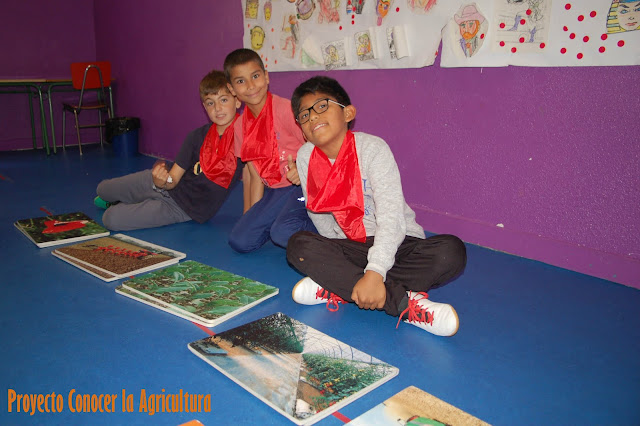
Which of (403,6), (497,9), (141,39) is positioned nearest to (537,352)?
(497,9)

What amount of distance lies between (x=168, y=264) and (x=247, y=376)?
2.58 ft

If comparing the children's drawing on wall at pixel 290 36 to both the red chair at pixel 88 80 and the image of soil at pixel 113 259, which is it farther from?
the red chair at pixel 88 80

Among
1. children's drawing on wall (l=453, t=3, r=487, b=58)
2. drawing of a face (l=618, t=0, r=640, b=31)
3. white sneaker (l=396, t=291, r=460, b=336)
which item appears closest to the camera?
white sneaker (l=396, t=291, r=460, b=336)

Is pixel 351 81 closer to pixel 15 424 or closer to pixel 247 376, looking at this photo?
pixel 247 376

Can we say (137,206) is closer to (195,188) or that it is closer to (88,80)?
(195,188)

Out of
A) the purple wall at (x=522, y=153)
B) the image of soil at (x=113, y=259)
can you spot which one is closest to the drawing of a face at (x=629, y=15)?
the purple wall at (x=522, y=153)

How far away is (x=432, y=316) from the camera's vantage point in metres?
1.25

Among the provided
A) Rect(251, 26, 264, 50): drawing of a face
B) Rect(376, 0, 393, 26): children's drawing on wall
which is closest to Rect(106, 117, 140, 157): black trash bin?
Rect(251, 26, 264, 50): drawing of a face

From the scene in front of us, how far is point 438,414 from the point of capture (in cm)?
92

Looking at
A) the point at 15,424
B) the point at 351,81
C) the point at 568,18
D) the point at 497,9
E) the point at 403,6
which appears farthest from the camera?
the point at 351,81

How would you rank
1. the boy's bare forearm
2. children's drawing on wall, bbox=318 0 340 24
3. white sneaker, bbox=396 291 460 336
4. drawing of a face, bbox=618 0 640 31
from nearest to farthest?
white sneaker, bbox=396 291 460 336, drawing of a face, bbox=618 0 640 31, the boy's bare forearm, children's drawing on wall, bbox=318 0 340 24

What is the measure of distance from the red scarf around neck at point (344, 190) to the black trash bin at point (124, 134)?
3.18 metres

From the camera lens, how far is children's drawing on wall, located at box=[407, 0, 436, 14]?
6.47 feet

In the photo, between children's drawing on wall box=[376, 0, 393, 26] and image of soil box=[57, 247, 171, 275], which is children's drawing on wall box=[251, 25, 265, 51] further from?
image of soil box=[57, 247, 171, 275]
